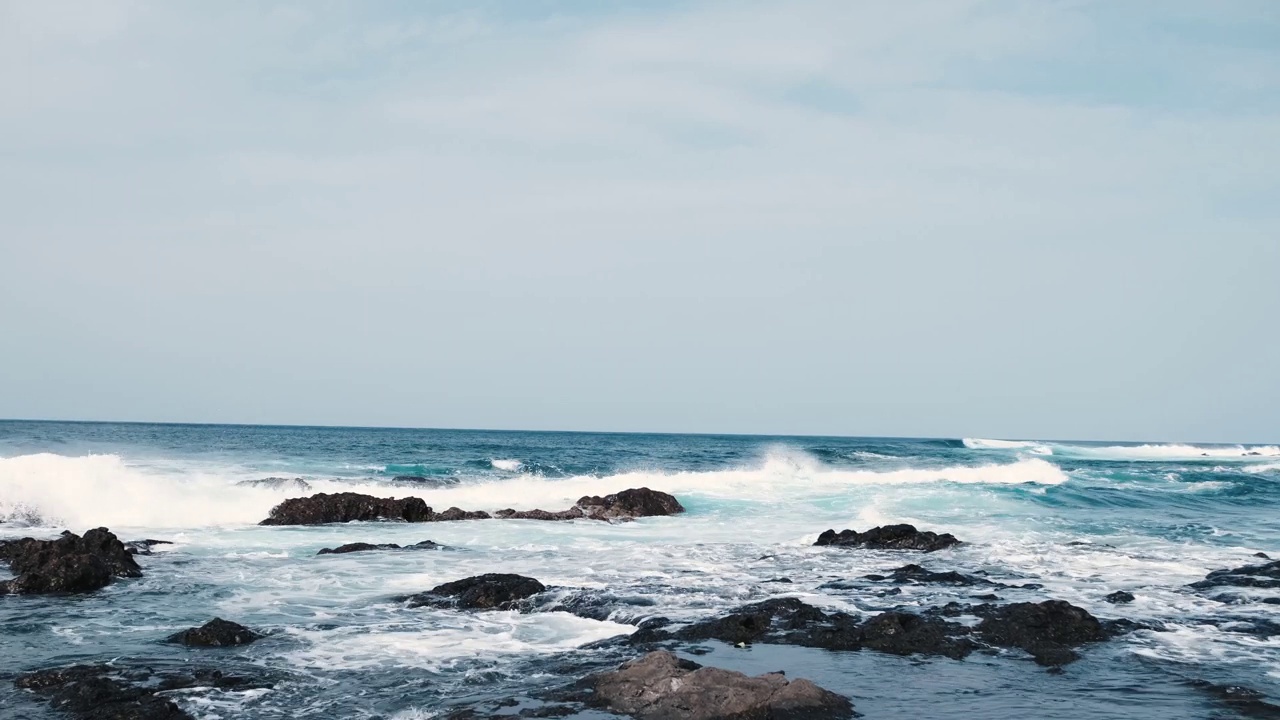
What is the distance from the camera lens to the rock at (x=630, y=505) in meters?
25.3

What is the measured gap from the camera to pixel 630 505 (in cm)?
2605

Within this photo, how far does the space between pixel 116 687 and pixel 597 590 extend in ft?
21.8

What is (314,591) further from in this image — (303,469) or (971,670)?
(303,469)

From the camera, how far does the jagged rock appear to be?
706 inches

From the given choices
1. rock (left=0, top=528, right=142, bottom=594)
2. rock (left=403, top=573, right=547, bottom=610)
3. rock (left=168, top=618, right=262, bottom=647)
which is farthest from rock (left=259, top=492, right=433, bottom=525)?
rock (left=168, top=618, right=262, bottom=647)

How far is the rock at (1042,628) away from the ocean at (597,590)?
0.32 metres

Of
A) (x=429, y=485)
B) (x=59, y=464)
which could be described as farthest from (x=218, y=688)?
(x=429, y=485)

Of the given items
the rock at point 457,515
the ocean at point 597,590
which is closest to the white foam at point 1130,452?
the ocean at point 597,590

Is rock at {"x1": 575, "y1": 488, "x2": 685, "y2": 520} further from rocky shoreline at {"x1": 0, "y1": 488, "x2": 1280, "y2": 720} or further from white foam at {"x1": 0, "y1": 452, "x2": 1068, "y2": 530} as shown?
rocky shoreline at {"x1": 0, "y1": 488, "x2": 1280, "y2": 720}

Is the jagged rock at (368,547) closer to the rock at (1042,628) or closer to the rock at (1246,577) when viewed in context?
the rock at (1042,628)

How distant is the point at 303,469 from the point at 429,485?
10293 mm

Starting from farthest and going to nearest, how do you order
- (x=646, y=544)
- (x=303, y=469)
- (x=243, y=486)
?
(x=303, y=469)
(x=243, y=486)
(x=646, y=544)

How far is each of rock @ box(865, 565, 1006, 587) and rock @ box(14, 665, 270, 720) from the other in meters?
10.0

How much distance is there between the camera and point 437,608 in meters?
12.6
